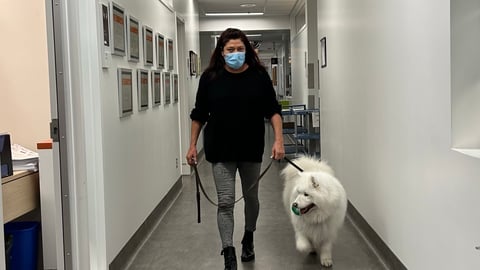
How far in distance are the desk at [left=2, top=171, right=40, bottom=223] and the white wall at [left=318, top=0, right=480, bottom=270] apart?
2.07 meters

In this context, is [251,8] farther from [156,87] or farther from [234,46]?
[234,46]

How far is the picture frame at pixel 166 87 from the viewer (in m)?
5.02

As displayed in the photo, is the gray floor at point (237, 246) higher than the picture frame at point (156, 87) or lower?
lower

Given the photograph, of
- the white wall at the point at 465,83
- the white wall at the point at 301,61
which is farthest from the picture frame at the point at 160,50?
the white wall at the point at 301,61

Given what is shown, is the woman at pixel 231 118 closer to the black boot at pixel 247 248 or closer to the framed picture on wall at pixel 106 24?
the black boot at pixel 247 248

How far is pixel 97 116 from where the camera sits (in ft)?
9.18

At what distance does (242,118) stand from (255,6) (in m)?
7.90

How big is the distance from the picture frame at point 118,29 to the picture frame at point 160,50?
121 centimetres

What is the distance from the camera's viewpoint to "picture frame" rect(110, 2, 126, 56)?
127 inches

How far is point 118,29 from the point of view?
11.0ft

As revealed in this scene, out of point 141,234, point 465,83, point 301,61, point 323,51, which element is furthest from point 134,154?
point 301,61

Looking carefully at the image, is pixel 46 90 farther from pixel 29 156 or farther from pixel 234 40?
pixel 234 40

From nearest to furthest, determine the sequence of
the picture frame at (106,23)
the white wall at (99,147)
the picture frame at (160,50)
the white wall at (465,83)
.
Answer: the white wall at (465,83), the white wall at (99,147), the picture frame at (106,23), the picture frame at (160,50)

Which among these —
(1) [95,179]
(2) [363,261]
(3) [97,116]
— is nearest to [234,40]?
(3) [97,116]
